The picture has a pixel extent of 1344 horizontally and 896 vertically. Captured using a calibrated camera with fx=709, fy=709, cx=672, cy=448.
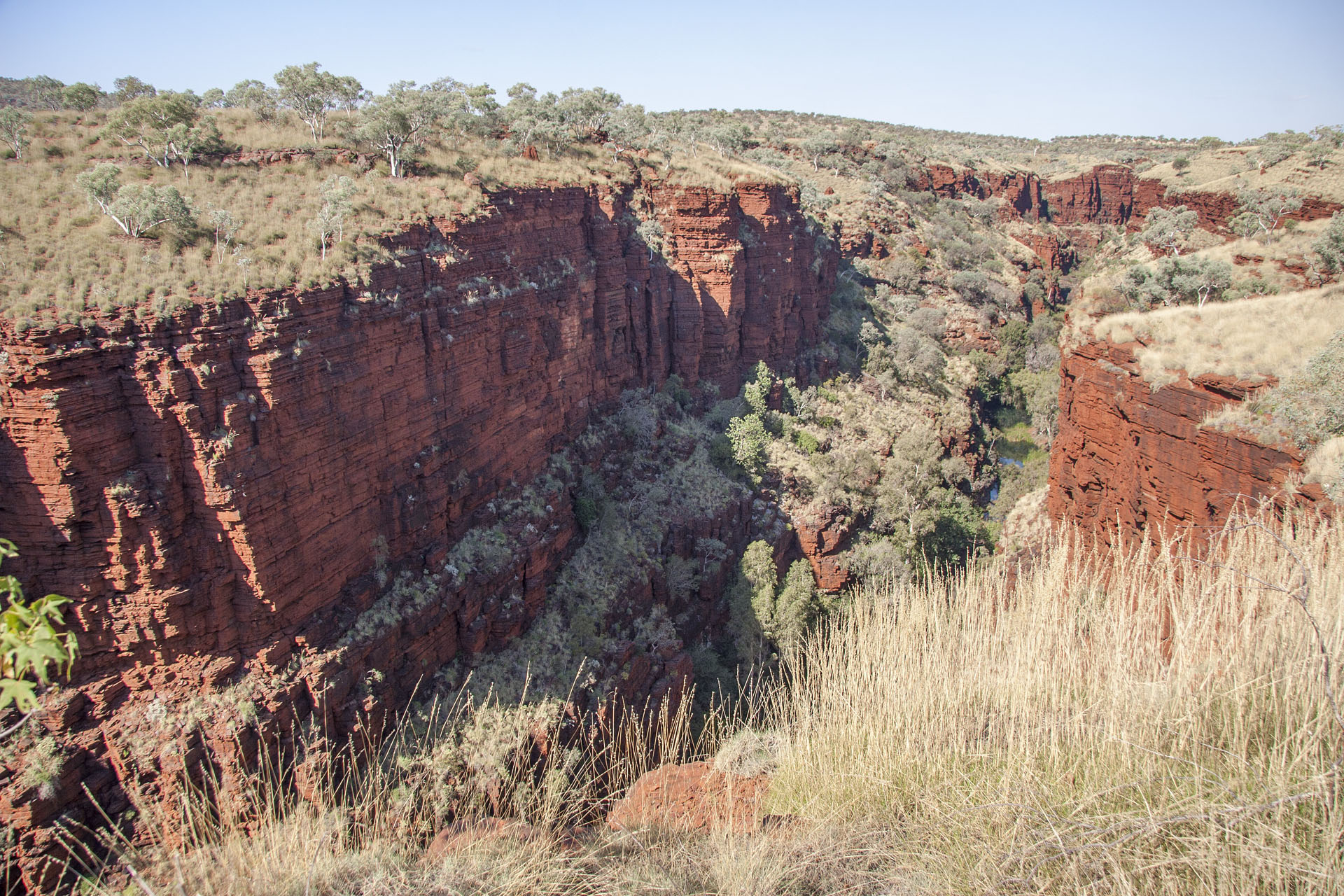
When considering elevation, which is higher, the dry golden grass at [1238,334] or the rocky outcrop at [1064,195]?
the rocky outcrop at [1064,195]

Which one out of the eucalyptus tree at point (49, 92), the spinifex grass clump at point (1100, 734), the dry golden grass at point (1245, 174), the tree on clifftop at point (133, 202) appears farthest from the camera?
the dry golden grass at point (1245, 174)

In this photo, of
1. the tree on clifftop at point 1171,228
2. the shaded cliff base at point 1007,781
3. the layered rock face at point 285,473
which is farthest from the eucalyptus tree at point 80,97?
the tree on clifftop at point 1171,228

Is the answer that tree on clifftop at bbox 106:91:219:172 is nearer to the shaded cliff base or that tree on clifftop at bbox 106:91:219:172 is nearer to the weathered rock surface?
the shaded cliff base

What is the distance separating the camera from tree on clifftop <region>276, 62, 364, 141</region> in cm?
2164

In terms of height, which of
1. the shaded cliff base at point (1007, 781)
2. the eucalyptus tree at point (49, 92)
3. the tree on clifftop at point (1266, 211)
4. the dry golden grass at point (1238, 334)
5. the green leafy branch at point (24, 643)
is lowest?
the shaded cliff base at point (1007, 781)

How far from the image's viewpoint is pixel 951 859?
5340 mm

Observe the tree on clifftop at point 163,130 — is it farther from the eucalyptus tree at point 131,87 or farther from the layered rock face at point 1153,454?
the layered rock face at point 1153,454

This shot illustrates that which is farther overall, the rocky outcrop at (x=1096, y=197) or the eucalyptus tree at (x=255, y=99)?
the rocky outcrop at (x=1096, y=197)

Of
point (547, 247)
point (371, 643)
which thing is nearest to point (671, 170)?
point (547, 247)

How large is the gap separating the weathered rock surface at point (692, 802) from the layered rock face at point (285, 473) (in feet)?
23.4

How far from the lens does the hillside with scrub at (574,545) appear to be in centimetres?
585

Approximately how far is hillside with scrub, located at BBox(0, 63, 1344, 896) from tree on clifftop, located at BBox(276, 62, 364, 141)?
0.56 feet

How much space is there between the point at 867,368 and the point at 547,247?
22.6 meters

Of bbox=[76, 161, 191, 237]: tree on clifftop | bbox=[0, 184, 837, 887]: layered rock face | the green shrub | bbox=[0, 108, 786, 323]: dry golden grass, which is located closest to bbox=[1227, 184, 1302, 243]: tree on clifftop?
bbox=[0, 108, 786, 323]: dry golden grass
